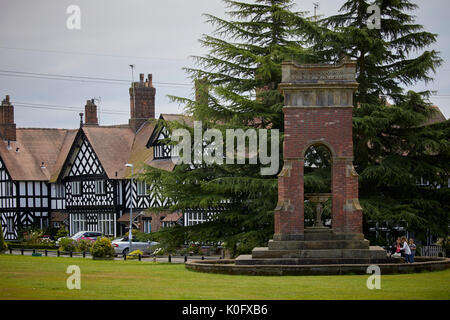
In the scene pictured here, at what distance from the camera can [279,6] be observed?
32375 mm

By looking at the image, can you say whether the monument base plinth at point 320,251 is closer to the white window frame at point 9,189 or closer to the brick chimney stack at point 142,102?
the brick chimney stack at point 142,102

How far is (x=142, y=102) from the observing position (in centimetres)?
5934

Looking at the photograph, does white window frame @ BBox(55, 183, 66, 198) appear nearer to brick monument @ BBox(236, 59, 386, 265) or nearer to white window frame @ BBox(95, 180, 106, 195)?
white window frame @ BBox(95, 180, 106, 195)

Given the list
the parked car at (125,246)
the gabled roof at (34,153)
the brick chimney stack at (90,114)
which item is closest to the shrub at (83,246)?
the parked car at (125,246)

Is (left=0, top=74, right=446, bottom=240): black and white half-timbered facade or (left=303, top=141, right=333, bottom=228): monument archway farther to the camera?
(left=0, top=74, right=446, bottom=240): black and white half-timbered facade

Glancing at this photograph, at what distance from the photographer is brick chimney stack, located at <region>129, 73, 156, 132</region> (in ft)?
192

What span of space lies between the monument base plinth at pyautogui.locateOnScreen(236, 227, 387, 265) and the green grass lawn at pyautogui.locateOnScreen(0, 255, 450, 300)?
3.99ft

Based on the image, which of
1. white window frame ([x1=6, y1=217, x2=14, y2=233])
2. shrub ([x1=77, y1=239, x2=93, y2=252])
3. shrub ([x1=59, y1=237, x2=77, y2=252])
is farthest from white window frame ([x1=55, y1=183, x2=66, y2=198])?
shrub ([x1=77, y1=239, x2=93, y2=252])

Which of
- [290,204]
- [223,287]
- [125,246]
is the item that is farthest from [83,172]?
[223,287]

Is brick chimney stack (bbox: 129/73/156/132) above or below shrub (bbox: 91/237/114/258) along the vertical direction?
above

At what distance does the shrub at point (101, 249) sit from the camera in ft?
118

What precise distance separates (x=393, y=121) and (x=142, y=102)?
109 feet

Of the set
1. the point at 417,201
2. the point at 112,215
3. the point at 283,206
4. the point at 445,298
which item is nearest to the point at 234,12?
the point at 417,201

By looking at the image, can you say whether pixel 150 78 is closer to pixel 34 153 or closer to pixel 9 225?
pixel 34 153
